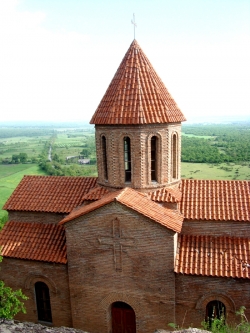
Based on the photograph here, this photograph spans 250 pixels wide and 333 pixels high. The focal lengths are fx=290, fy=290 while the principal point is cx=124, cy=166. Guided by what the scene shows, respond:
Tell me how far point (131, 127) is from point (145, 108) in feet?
2.69

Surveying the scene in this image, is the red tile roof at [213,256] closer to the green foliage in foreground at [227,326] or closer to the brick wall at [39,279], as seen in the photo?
the green foliage in foreground at [227,326]

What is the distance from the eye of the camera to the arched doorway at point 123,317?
1010 cm

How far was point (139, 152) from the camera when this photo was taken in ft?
33.9

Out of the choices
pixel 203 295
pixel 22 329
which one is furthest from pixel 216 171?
pixel 22 329

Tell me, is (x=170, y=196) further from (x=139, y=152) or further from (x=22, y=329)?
(x=22, y=329)

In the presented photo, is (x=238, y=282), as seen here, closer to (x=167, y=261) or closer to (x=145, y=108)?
(x=167, y=261)

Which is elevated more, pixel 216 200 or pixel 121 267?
pixel 216 200

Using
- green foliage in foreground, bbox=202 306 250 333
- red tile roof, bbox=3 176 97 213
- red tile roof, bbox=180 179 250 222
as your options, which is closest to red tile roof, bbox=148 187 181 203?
red tile roof, bbox=180 179 250 222

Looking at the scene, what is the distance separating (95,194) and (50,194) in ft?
7.68

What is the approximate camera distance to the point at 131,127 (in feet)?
33.2

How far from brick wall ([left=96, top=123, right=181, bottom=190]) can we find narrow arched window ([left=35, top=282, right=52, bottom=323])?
472cm

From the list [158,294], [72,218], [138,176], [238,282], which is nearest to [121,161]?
[138,176]

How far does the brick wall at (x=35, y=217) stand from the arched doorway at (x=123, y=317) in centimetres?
391

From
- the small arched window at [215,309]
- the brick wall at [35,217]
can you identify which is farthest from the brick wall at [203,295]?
the brick wall at [35,217]
